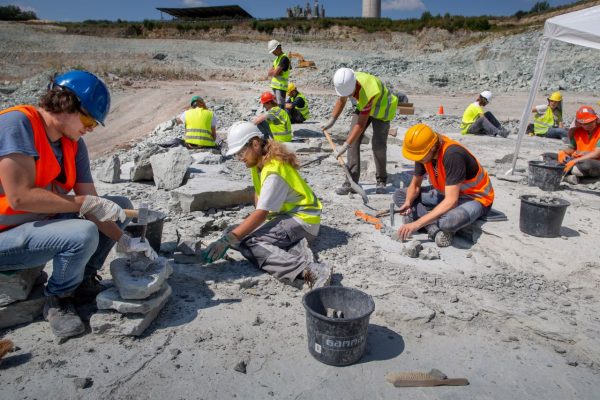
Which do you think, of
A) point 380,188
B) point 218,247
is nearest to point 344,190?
point 380,188

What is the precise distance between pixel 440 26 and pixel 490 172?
3111 cm

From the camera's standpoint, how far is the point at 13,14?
43.9 m

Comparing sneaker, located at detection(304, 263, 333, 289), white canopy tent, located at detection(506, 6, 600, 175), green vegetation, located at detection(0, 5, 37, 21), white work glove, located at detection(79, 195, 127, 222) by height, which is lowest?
sneaker, located at detection(304, 263, 333, 289)

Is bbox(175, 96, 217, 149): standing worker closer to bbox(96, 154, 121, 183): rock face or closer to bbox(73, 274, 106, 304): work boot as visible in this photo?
bbox(96, 154, 121, 183): rock face

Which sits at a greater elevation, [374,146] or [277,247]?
[374,146]

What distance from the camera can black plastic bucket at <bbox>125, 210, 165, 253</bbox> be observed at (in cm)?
348

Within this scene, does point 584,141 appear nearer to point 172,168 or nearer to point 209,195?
point 209,195

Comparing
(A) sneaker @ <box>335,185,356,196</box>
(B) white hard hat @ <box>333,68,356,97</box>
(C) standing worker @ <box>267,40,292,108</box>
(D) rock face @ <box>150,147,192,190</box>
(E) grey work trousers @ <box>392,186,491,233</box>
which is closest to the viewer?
(E) grey work trousers @ <box>392,186,491,233</box>

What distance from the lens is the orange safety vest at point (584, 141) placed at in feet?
20.0

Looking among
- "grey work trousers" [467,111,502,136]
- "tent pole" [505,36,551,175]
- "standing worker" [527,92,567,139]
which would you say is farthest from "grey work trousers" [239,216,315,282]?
"standing worker" [527,92,567,139]

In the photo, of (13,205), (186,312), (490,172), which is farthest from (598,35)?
(13,205)

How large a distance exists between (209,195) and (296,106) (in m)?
6.28

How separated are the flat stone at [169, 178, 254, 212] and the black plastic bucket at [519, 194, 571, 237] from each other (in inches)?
111

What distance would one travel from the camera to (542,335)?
2.88 meters
